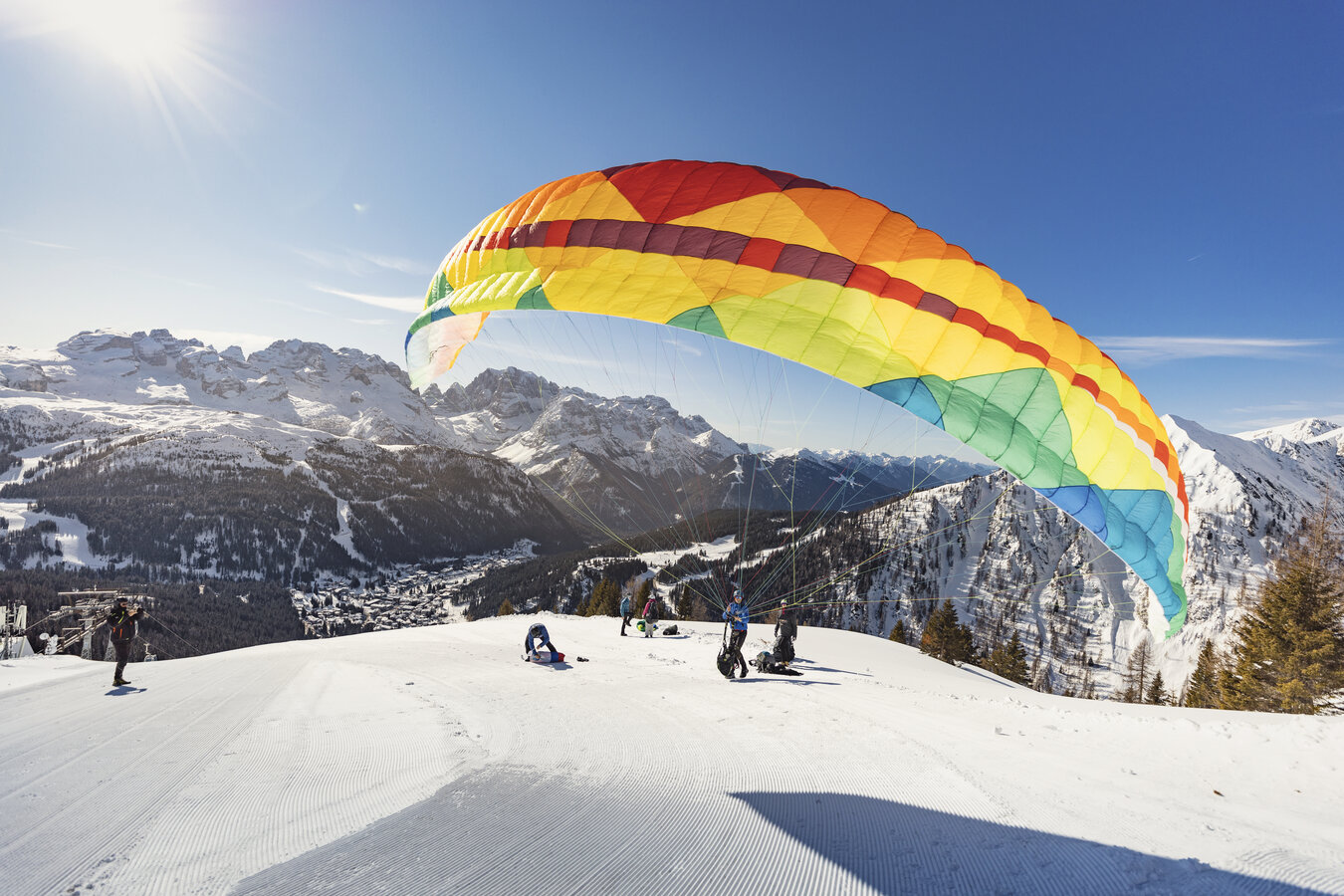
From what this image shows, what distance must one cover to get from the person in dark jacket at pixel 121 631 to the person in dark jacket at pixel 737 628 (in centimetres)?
961

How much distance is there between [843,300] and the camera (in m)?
8.01

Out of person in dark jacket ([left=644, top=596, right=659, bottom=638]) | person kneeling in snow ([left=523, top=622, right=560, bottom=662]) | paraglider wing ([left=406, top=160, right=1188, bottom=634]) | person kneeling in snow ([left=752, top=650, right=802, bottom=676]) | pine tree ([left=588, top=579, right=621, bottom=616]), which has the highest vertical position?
paraglider wing ([left=406, top=160, right=1188, bottom=634])

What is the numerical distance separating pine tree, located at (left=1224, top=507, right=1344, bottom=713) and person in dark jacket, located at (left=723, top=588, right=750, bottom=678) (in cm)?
2296

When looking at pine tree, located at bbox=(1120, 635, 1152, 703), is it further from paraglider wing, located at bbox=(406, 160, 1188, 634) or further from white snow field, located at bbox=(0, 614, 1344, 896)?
white snow field, located at bbox=(0, 614, 1344, 896)

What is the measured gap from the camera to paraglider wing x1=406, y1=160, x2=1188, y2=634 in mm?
7789

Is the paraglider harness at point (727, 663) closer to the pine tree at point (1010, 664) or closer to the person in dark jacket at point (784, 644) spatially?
the person in dark jacket at point (784, 644)

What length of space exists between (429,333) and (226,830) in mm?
8573

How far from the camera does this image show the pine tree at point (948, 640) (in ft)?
141

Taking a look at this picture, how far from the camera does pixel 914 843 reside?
12.3ft

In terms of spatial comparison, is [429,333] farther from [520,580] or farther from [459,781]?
[520,580]

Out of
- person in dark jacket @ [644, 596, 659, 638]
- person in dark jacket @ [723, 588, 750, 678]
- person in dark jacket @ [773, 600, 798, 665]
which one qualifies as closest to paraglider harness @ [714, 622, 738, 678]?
person in dark jacket @ [723, 588, 750, 678]

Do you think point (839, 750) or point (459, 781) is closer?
point (459, 781)

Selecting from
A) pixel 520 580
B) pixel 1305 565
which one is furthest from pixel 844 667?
pixel 520 580

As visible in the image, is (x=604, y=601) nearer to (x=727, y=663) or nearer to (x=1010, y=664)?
(x=1010, y=664)
